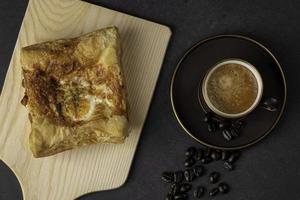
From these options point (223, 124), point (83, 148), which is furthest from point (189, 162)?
point (83, 148)

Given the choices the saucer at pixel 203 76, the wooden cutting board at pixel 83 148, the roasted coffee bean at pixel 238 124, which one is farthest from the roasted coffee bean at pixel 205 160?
the wooden cutting board at pixel 83 148

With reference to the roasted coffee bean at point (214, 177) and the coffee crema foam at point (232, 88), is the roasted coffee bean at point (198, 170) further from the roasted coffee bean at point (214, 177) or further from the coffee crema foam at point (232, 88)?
the coffee crema foam at point (232, 88)

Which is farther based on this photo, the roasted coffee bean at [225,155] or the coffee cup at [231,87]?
the roasted coffee bean at [225,155]

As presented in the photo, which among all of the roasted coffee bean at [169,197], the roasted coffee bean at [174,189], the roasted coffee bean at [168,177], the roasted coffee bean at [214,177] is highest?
the roasted coffee bean at [214,177]

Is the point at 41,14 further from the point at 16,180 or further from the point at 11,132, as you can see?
the point at 16,180

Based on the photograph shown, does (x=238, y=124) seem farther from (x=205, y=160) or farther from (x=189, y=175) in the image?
(x=189, y=175)

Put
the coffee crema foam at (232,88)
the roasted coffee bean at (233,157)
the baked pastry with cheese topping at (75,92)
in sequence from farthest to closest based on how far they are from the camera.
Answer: the roasted coffee bean at (233,157) → the coffee crema foam at (232,88) → the baked pastry with cheese topping at (75,92)
